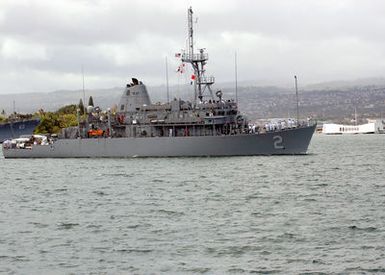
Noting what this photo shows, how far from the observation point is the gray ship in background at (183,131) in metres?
74.9

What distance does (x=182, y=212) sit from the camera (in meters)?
35.8

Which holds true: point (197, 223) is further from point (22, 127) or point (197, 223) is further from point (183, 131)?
point (22, 127)

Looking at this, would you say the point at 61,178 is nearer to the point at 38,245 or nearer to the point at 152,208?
the point at 152,208

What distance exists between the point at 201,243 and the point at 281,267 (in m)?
4.44

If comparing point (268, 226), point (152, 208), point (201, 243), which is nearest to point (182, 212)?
point (152, 208)

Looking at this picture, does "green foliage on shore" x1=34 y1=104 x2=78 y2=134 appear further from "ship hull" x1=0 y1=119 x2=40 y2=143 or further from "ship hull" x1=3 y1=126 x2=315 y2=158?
"ship hull" x1=3 y1=126 x2=315 y2=158

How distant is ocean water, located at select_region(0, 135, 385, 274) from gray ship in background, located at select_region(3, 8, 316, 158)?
16761 mm

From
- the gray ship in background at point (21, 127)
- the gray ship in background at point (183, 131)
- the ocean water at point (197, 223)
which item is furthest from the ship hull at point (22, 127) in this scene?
the ocean water at point (197, 223)

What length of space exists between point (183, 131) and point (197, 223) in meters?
45.3

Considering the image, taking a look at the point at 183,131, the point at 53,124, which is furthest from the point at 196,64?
the point at 53,124

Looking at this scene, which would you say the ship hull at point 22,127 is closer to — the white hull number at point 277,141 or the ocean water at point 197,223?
the white hull number at point 277,141

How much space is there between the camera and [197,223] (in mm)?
32250

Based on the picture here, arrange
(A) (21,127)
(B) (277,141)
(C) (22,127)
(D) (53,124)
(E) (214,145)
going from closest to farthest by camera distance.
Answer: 1. (E) (214,145)
2. (B) (277,141)
3. (C) (22,127)
4. (A) (21,127)
5. (D) (53,124)

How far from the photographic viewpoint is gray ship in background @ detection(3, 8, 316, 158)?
246ft
